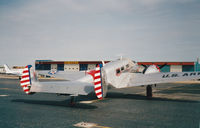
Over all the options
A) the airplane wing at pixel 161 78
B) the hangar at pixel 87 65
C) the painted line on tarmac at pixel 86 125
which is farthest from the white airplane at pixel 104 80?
the hangar at pixel 87 65

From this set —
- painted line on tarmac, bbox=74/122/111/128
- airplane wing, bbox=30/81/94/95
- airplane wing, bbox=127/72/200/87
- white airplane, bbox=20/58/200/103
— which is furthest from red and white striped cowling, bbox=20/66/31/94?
airplane wing, bbox=127/72/200/87

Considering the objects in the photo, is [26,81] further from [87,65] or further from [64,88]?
[87,65]

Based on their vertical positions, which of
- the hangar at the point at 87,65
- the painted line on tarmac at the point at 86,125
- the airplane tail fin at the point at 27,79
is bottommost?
the painted line on tarmac at the point at 86,125

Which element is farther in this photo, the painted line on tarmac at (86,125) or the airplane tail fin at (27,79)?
the airplane tail fin at (27,79)

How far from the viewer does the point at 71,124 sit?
9.12 metres

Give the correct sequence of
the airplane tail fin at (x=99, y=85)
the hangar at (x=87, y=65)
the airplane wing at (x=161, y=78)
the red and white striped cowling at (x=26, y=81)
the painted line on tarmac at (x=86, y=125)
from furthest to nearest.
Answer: the hangar at (x=87, y=65)
the airplane wing at (x=161, y=78)
the red and white striped cowling at (x=26, y=81)
the airplane tail fin at (x=99, y=85)
the painted line on tarmac at (x=86, y=125)

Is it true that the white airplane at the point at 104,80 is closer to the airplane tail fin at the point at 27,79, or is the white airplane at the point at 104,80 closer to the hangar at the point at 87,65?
the airplane tail fin at the point at 27,79

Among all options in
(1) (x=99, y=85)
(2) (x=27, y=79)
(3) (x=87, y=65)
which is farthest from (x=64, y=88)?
(3) (x=87, y=65)

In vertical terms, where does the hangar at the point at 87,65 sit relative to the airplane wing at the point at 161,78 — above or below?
above

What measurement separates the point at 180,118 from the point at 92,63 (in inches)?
2428

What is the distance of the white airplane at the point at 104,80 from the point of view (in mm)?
12312

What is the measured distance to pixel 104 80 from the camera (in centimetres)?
1278

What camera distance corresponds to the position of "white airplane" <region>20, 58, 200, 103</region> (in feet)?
40.4

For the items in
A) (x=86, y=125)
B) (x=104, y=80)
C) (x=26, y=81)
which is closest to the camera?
(x=86, y=125)
